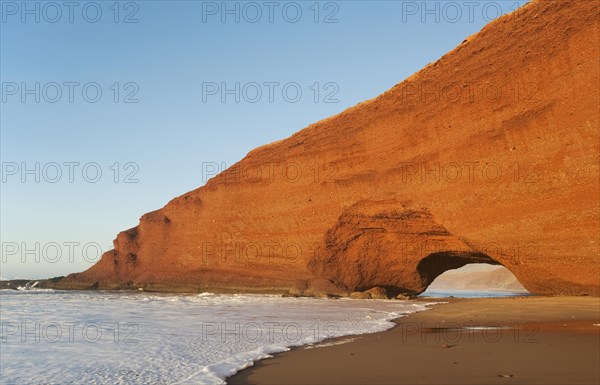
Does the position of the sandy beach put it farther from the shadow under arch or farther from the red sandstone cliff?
the shadow under arch

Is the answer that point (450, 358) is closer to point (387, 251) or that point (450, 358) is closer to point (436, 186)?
point (436, 186)

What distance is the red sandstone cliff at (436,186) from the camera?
18031mm

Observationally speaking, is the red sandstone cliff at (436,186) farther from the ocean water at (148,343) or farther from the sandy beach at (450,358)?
the ocean water at (148,343)

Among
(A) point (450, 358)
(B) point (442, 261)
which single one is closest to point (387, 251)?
(B) point (442, 261)

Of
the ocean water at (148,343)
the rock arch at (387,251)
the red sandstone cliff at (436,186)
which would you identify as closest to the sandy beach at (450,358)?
the ocean water at (148,343)

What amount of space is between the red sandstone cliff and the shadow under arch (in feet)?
0.37

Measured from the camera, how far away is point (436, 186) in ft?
74.0

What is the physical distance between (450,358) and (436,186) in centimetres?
1689

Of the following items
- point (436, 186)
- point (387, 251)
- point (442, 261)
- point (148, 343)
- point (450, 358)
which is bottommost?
point (450, 358)

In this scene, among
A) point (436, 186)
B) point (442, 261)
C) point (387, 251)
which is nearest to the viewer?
point (436, 186)

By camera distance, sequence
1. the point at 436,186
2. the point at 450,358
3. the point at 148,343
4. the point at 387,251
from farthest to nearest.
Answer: the point at 387,251 < the point at 436,186 < the point at 148,343 < the point at 450,358

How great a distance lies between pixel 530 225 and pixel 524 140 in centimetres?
327

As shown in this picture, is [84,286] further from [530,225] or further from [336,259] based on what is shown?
[530,225]

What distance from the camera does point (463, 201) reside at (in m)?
21.5
